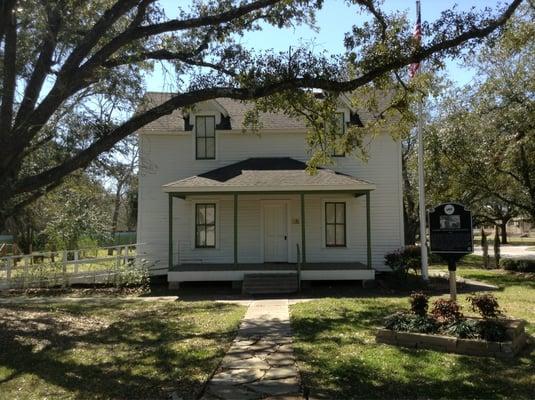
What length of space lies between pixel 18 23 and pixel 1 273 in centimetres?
1136

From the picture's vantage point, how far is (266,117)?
2119 cm

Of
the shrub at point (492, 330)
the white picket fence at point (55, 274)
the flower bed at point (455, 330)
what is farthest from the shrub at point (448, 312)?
the white picket fence at point (55, 274)

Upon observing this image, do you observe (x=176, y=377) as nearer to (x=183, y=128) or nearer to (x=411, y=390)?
(x=411, y=390)

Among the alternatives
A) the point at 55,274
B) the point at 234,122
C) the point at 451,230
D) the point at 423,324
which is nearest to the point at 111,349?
the point at 423,324

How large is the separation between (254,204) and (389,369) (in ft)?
42.8

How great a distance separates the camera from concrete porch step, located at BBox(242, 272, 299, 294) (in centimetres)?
1619

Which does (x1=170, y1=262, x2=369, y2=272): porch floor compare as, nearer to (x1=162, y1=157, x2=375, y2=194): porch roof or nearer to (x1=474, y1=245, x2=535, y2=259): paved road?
(x1=162, y1=157, x2=375, y2=194): porch roof

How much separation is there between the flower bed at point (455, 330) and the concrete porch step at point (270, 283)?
750cm

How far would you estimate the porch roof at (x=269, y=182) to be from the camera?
56.3ft

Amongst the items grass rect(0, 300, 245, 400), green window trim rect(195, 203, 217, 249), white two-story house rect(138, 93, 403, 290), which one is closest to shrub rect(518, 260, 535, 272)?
white two-story house rect(138, 93, 403, 290)

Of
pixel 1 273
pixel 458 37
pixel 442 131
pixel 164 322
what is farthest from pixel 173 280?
pixel 442 131

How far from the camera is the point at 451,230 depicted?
966 cm

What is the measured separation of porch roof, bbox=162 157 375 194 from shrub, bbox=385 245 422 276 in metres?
2.61

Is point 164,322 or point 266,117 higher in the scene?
point 266,117
